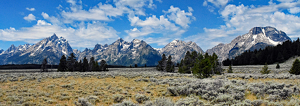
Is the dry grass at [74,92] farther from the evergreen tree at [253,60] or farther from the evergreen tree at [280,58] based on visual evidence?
the evergreen tree at [280,58]

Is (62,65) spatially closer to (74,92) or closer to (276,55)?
(74,92)

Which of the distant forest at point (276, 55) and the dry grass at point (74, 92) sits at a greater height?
the distant forest at point (276, 55)

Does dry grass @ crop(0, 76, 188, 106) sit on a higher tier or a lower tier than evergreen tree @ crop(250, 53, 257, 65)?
lower

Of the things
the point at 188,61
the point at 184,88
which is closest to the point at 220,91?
the point at 184,88

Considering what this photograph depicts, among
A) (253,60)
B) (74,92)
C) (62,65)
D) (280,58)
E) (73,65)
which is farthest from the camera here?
(253,60)

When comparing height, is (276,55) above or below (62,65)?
above

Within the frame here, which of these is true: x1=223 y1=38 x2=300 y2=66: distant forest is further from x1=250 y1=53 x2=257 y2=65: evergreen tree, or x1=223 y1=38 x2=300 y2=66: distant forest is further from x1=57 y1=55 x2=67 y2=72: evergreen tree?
x1=57 y1=55 x2=67 y2=72: evergreen tree

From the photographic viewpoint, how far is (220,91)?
33.4 ft

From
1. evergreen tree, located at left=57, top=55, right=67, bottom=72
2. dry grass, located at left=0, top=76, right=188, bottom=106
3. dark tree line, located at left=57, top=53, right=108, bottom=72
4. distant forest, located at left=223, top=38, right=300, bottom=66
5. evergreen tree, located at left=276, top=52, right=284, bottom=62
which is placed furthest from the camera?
distant forest, located at left=223, top=38, right=300, bottom=66

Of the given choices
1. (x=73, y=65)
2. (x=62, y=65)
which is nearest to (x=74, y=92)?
(x=62, y=65)

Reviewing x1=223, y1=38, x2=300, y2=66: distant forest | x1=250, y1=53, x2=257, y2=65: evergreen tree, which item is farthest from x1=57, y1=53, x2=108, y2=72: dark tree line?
x1=223, y1=38, x2=300, y2=66: distant forest

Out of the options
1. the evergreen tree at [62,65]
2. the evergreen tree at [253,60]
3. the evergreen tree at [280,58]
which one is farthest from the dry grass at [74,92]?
the evergreen tree at [280,58]

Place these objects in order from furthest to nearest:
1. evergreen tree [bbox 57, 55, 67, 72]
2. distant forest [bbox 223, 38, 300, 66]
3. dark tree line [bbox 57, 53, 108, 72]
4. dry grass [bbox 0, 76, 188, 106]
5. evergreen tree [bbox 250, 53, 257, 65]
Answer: evergreen tree [bbox 250, 53, 257, 65], distant forest [bbox 223, 38, 300, 66], dark tree line [bbox 57, 53, 108, 72], evergreen tree [bbox 57, 55, 67, 72], dry grass [bbox 0, 76, 188, 106]

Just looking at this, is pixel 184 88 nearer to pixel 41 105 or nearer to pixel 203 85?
pixel 203 85
